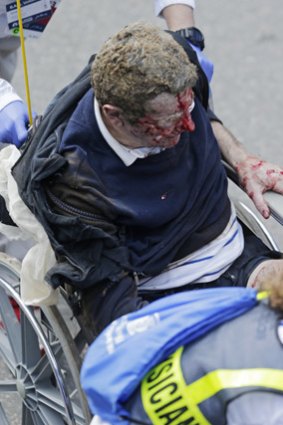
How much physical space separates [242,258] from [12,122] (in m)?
0.65

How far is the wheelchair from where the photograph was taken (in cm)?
231

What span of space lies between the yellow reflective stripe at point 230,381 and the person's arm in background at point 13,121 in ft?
3.28

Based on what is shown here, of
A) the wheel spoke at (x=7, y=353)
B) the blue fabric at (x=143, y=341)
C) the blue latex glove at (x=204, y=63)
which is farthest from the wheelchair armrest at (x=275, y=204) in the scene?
the wheel spoke at (x=7, y=353)

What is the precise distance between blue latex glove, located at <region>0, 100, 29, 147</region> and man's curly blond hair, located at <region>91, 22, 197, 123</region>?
1.46ft

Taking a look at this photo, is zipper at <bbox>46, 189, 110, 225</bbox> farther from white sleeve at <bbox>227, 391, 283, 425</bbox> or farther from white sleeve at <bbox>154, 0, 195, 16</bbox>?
white sleeve at <bbox>154, 0, 195, 16</bbox>

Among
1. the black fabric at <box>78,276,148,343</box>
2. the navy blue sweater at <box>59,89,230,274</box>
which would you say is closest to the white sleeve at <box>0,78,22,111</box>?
the navy blue sweater at <box>59,89,230,274</box>

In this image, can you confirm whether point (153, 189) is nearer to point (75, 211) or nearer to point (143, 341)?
point (75, 211)

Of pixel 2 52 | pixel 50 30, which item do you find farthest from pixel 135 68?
pixel 50 30

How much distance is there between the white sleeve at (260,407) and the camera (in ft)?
5.27

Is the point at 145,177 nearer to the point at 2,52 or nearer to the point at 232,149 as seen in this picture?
the point at 232,149

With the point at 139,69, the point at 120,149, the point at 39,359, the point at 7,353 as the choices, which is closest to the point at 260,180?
the point at 120,149

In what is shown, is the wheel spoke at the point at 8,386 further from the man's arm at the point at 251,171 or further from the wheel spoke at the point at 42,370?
the man's arm at the point at 251,171

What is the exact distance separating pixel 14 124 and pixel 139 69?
567 millimetres

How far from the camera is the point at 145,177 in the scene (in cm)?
224
